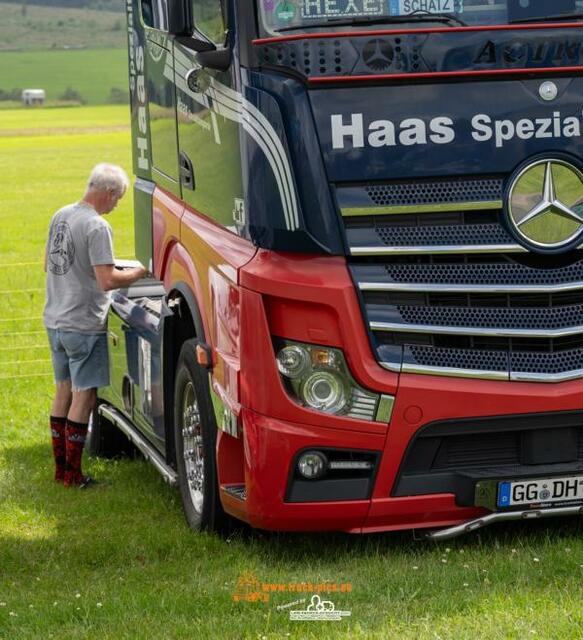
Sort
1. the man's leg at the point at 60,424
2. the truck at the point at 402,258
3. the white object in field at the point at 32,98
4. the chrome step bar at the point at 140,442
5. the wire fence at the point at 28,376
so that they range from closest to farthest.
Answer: the truck at the point at 402,258
the chrome step bar at the point at 140,442
the man's leg at the point at 60,424
the wire fence at the point at 28,376
the white object in field at the point at 32,98

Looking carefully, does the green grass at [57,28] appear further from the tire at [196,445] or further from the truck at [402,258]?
the truck at [402,258]

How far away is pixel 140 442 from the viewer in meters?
8.84

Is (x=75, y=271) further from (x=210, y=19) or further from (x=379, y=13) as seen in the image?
(x=379, y=13)

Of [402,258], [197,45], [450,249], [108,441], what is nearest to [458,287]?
[450,249]

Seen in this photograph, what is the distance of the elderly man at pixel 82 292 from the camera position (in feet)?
28.8

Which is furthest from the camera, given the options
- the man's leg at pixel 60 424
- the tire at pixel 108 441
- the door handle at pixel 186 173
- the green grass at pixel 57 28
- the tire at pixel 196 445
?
the green grass at pixel 57 28

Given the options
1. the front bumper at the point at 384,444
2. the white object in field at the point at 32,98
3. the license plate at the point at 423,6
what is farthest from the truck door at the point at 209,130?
the white object in field at the point at 32,98

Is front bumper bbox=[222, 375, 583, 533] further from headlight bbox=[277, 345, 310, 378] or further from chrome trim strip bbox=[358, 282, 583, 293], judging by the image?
chrome trim strip bbox=[358, 282, 583, 293]

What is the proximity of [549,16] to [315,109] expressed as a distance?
1154 mm

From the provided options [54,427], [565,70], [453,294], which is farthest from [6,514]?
[565,70]

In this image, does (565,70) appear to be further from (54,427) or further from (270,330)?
(54,427)

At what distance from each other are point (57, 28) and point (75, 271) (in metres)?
163

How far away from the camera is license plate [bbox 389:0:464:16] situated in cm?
650

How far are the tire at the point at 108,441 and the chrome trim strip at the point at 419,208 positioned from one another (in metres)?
4.22
